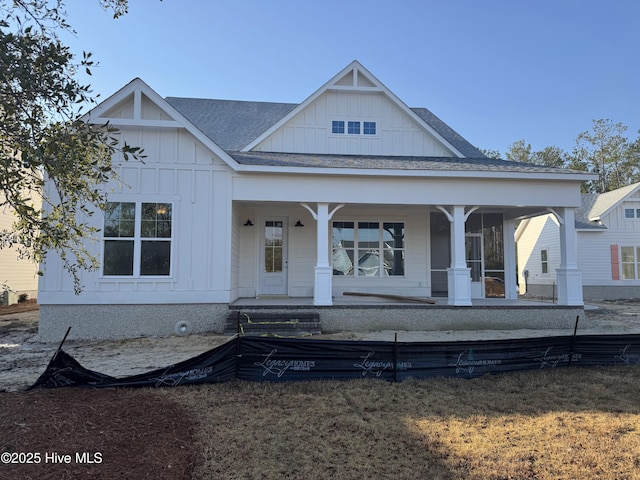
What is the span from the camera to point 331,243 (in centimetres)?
1246

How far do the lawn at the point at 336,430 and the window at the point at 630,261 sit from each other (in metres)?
17.9

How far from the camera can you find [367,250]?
41.2 feet

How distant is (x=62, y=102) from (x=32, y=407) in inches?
130

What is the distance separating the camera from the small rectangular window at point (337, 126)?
12594 mm

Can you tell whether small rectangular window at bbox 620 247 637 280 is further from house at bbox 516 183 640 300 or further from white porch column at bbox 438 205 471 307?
white porch column at bbox 438 205 471 307

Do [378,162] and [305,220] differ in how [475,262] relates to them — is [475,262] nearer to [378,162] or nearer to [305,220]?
[378,162]

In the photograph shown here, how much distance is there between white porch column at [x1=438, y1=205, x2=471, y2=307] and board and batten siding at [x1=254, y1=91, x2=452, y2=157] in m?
2.95

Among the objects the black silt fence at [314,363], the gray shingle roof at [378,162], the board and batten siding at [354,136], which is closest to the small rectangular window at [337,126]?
the board and batten siding at [354,136]

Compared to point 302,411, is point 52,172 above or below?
above

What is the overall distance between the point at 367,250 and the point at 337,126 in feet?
12.8

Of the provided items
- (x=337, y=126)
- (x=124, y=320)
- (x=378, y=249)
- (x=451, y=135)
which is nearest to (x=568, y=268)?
(x=378, y=249)

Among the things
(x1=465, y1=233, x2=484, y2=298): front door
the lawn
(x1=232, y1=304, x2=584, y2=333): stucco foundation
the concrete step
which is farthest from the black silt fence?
(x1=465, y1=233, x2=484, y2=298): front door

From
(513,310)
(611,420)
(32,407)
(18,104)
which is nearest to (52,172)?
(18,104)

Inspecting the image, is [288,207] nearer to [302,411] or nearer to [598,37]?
[302,411]
